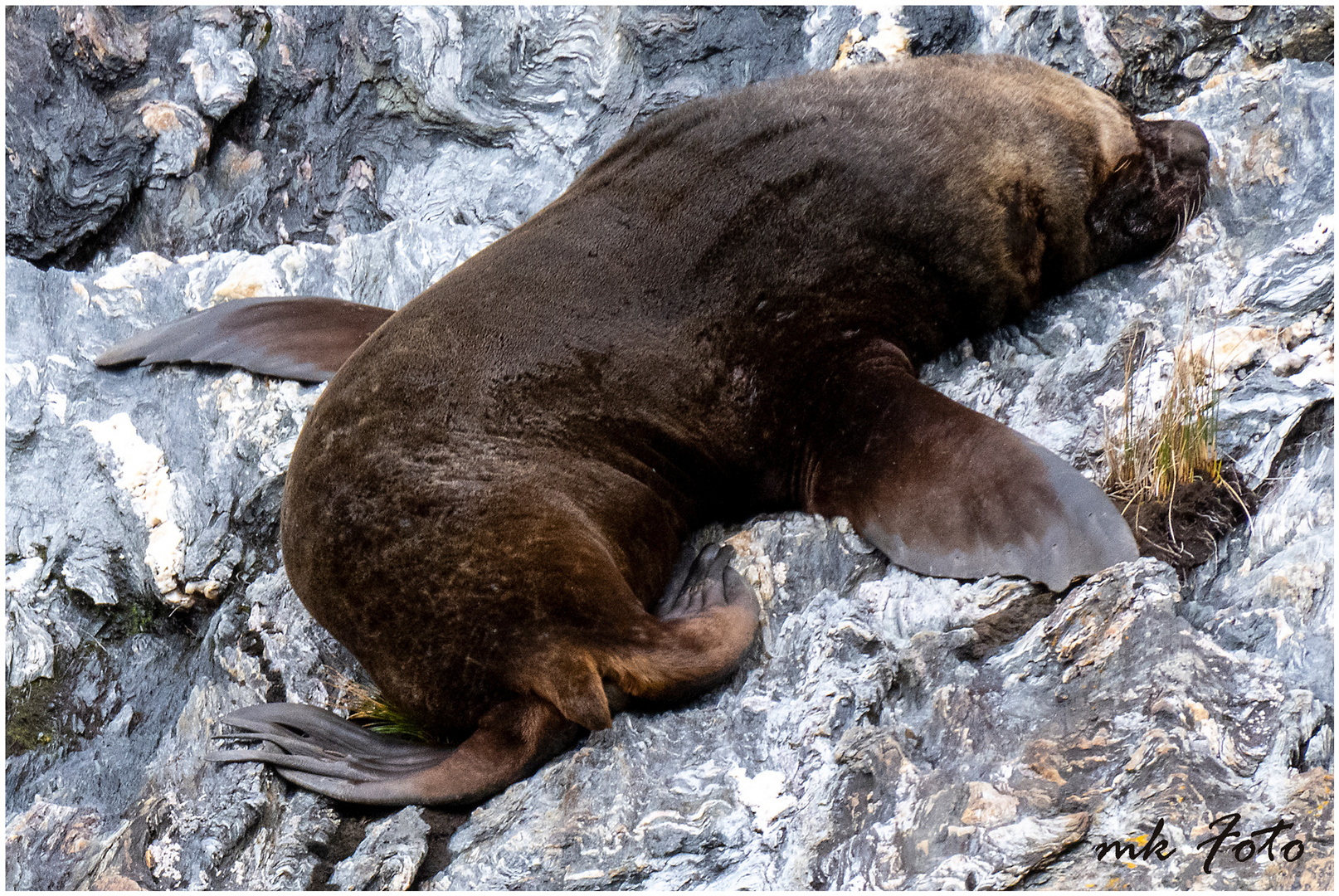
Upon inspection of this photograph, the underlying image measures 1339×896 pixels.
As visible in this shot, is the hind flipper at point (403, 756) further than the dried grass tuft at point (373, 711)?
No

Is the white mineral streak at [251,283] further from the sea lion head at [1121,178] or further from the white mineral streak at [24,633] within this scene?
the sea lion head at [1121,178]

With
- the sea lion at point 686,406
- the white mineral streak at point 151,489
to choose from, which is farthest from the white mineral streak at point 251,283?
the sea lion at point 686,406

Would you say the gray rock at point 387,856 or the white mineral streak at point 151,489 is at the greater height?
the white mineral streak at point 151,489

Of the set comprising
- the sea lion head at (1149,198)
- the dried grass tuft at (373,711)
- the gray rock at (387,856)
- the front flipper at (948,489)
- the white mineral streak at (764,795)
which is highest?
the sea lion head at (1149,198)

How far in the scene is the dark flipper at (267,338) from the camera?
4527 mm

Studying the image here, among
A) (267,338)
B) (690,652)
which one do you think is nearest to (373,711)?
(690,652)

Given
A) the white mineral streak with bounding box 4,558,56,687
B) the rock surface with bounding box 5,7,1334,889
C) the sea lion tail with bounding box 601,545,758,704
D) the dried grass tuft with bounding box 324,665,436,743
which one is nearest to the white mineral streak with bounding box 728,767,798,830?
the rock surface with bounding box 5,7,1334,889

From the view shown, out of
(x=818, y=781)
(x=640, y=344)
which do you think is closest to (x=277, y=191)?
(x=640, y=344)

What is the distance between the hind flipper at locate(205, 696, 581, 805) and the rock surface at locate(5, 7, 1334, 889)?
72 mm

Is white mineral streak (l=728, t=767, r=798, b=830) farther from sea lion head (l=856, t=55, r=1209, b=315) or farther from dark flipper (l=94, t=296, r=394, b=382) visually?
dark flipper (l=94, t=296, r=394, b=382)

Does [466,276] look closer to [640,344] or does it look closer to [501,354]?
[501,354]

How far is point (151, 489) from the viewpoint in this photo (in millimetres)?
4391

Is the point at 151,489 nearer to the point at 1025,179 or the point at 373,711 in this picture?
the point at 373,711

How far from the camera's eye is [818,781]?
277 cm
